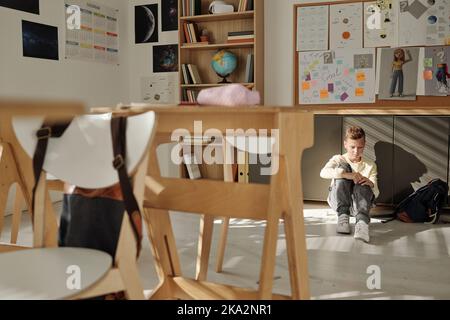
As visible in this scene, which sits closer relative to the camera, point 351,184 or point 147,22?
point 351,184

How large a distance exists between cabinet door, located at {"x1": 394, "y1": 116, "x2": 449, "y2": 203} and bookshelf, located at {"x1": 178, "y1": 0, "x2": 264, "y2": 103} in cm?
127

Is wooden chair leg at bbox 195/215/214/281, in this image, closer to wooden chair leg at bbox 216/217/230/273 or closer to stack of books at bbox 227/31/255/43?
wooden chair leg at bbox 216/217/230/273

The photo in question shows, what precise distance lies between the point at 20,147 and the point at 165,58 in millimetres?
3024

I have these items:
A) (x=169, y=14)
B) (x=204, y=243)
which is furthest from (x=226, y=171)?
(x=169, y=14)

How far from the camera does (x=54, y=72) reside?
1961mm

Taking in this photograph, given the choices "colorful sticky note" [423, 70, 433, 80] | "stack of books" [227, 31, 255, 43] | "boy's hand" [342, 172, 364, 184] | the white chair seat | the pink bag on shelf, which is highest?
"stack of books" [227, 31, 255, 43]

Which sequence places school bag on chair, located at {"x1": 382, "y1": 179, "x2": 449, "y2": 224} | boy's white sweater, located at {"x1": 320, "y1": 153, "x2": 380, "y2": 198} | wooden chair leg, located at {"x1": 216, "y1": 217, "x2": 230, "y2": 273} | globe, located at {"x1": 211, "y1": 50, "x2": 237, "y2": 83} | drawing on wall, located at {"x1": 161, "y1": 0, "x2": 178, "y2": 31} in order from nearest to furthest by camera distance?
wooden chair leg, located at {"x1": 216, "y1": 217, "x2": 230, "y2": 273} < boy's white sweater, located at {"x1": 320, "y1": 153, "x2": 380, "y2": 198} < school bag on chair, located at {"x1": 382, "y1": 179, "x2": 449, "y2": 224} < globe, located at {"x1": 211, "y1": 50, "x2": 237, "y2": 83} < drawing on wall, located at {"x1": 161, "y1": 0, "x2": 178, "y2": 31}

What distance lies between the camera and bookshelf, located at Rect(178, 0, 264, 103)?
4.02 meters

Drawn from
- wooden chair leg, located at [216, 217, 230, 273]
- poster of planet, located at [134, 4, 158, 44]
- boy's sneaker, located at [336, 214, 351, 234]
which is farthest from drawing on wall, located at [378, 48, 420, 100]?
wooden chair leg, located at [216, 217, 230, 273]

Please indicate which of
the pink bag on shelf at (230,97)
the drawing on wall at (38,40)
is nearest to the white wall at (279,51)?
the drawing on wall at (38,40)

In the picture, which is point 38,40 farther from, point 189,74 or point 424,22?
point 424,22

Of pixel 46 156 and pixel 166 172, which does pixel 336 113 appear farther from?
pixel 46 156

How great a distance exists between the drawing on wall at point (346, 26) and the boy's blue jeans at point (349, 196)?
1.36 metres
